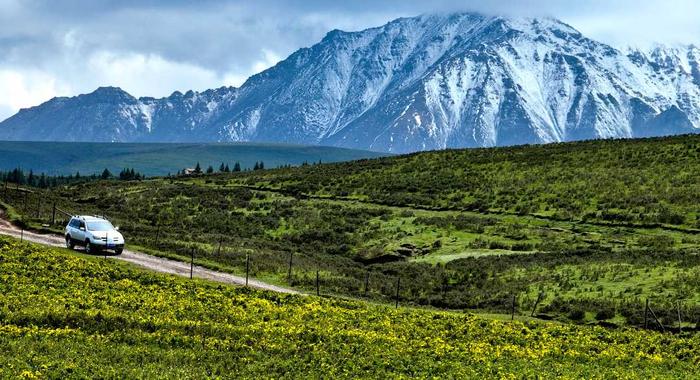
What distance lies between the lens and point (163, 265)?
183ft

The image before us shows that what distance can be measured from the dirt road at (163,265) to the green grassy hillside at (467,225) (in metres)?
2.55

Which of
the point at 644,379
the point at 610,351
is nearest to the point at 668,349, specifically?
the point at 610,351

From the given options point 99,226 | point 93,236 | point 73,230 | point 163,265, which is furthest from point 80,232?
point 163,265

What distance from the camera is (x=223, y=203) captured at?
108875mm

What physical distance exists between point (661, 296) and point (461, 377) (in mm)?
27530

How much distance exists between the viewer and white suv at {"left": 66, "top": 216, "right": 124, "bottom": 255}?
2254 inches

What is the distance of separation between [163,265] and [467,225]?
37.3m

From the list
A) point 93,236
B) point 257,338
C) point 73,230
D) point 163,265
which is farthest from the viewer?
point 73,230

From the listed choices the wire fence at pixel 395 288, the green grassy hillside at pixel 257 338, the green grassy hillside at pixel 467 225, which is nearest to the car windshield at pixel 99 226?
the wire fence at pixel 395 288

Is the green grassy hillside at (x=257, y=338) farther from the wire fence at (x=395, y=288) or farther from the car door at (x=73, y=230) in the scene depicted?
the car door at (x=73, y=230)

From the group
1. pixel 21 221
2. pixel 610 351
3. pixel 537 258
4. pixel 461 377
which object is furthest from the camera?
pixel 21 221

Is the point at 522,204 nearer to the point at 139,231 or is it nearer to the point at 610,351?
the point at 139,231

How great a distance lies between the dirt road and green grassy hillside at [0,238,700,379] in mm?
6771

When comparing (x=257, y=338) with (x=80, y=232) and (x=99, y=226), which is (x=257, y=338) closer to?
(x=99, y=226)
